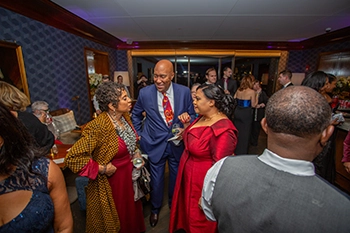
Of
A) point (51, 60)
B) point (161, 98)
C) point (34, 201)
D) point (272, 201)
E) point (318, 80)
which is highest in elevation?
point (51, 60)

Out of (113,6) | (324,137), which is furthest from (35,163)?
(113,6)

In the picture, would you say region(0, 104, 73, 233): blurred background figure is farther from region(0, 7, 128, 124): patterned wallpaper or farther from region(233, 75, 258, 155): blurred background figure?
region(233, 75, 258, 155): blurred background figure

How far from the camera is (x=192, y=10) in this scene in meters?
3.29

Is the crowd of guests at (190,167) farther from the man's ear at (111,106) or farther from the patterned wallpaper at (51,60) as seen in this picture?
the patterned wallpaper at (51,60)

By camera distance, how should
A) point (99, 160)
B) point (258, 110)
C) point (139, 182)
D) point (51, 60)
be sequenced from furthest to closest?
point (258, 110), point (51, 60), point (139, 182), point (99, 160)

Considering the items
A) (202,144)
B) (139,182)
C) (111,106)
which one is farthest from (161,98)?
(139,182)

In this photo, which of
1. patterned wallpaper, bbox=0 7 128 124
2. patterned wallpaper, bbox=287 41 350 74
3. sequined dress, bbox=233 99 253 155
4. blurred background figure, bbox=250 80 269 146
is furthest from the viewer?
patterned wallpaper, bbox=287 41 350 74

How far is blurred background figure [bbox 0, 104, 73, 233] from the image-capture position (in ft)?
2.40

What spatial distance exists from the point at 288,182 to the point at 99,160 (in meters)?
1.25

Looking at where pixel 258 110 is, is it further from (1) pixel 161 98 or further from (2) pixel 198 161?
(2) pixel 198 161

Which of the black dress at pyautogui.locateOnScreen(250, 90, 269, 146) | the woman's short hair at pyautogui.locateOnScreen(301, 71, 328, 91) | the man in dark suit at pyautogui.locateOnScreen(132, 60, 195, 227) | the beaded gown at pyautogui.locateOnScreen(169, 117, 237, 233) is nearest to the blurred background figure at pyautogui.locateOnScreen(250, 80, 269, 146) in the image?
the black dress at pyautogui.locateOnScreen(250, 90, 269, 146)

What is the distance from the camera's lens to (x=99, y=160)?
53.7 inches

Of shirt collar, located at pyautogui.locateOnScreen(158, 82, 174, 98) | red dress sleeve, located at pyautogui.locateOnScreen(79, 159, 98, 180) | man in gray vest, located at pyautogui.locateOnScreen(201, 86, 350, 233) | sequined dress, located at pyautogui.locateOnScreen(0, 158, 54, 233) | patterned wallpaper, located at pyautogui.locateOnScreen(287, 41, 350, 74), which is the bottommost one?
red dress sleeve, located at pyautogui.locateOnScreen(79, 159, 98, 180)

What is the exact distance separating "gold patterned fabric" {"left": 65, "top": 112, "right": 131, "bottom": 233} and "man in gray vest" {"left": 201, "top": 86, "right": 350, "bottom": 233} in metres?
0.95
